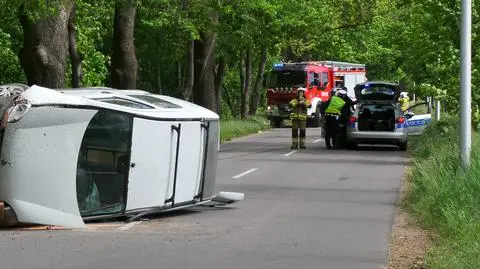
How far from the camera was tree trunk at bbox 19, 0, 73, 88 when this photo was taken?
21797mm

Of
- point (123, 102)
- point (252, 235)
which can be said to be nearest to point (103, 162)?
point (123, 102)

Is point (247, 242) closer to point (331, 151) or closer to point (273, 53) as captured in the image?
point (331, 151)

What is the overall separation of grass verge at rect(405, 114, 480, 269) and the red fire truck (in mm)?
29041

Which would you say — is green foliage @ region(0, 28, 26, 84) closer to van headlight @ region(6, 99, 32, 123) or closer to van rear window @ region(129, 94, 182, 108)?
van rear window @ region(129, 94, 182, 108)

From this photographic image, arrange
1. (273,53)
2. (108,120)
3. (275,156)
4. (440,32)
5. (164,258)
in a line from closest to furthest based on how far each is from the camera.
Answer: (164,258)
(108,120)
(440,32)
(275,156)
(273,53)

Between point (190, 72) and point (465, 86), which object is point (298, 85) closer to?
point (190, 72)

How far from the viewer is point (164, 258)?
985cm

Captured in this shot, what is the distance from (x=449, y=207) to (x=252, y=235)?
2440 millimetres

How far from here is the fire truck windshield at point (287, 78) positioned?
46812 mm

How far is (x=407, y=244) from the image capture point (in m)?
11.1

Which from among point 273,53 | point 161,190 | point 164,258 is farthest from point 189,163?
point 273,53

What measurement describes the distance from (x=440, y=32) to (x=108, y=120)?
12213 mm

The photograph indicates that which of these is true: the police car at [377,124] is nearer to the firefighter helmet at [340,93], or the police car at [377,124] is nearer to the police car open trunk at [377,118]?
the police car open trunk at [377,118]

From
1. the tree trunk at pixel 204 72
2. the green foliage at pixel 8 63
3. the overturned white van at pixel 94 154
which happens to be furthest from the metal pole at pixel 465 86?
the green foliage at pixel 8 63
